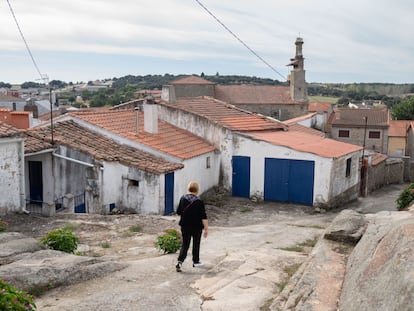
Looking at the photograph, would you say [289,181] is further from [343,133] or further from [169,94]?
[343,133]

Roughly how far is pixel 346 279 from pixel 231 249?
4179 millimetres

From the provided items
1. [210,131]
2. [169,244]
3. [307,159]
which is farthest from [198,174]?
[169,244]

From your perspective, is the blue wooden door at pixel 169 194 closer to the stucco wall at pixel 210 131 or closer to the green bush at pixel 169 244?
the stucco wall at pixel 210 131

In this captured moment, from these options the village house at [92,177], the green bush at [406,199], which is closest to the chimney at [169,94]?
the village house at [92,177]

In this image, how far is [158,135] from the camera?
19.6 m

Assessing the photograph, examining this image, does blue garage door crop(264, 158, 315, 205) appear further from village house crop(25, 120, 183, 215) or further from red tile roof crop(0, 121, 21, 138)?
red tile roof crop(0, 121, 21, 138)

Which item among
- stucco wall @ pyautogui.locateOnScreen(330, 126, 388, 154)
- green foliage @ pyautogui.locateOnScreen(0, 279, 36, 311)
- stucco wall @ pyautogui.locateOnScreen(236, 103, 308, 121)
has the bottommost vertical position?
stucco wall @ pyautogui.locateOnScreen(330, 126, 388, 154)

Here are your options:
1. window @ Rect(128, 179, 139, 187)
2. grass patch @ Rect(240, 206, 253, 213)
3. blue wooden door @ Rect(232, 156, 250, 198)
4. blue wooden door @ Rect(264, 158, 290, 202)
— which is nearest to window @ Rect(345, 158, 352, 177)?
blue wooden door @ Rect(264, 158, 290, 202)

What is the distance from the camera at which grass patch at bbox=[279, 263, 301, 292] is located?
7062 mm

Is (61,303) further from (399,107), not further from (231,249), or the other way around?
(399,107)

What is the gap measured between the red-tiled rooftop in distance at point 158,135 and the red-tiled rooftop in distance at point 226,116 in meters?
1.16

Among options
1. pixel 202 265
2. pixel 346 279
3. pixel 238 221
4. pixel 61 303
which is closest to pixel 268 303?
pixel 346 279

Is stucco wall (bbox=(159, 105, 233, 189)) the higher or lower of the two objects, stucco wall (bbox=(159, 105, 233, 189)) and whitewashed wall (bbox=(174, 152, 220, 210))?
the higher

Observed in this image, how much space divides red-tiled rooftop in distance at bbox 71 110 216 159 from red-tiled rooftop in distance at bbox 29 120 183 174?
1.58 ft
